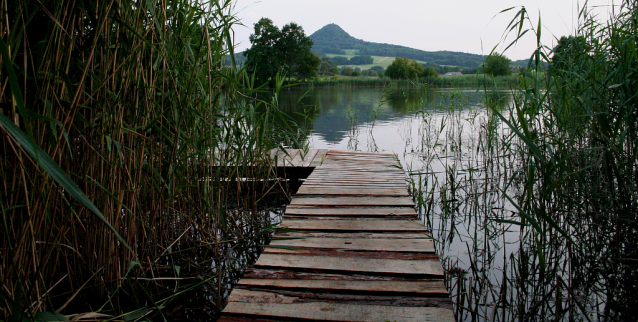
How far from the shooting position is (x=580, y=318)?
6.98 ft

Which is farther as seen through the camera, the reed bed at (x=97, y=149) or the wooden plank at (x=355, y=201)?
the wooden plank at (x=355, y=201)

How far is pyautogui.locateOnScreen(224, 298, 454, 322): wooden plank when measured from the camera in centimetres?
150

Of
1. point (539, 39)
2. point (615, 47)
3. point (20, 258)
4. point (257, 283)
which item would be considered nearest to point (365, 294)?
point (257, 283)

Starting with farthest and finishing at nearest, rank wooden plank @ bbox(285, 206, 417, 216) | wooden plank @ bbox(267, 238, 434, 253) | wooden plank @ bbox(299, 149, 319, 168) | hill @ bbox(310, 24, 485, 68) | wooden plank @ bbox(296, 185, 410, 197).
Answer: hill @ bbox(310, 24, 485, 68) < wooden plank @ bbox(299, 149, 319, 168) < wooden plank @ bbox(296, 185, 410, 197) < wooden plank @ bbox(285, 206, 417, 216) < wooden plank @ bbox(267, 238, 434, 253)

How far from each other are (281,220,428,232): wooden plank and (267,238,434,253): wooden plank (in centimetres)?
19

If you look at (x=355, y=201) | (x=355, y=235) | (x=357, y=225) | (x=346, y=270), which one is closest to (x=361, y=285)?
(x=346, y=270)

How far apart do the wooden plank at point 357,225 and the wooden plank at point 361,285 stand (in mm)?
688

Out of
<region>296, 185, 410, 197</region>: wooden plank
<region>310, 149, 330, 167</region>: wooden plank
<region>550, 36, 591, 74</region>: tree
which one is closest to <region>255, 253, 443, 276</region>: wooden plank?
<region>296, 185, 410, 197</region>: wooden plank

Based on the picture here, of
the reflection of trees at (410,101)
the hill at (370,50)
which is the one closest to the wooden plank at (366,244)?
the reflection of trees at (410,101)

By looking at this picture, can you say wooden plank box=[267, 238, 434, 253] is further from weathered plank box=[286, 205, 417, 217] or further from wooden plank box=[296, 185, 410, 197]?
wooden plank box=[296, 185, 410, 197]

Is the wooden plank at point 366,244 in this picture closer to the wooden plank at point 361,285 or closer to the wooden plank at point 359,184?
the wooden plank at point 361,285

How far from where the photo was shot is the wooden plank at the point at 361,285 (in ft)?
5.53

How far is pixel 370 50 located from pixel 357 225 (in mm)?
123336

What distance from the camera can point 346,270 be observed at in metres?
1.88
